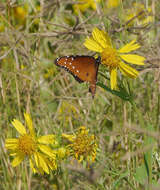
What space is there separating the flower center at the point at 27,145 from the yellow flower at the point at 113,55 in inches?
15.5

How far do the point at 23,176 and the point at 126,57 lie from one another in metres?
0.62

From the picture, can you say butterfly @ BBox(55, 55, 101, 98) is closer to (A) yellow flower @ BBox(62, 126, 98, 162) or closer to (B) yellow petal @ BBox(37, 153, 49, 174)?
(A) yellow flower @ BBox(62, 126, 98, 162)

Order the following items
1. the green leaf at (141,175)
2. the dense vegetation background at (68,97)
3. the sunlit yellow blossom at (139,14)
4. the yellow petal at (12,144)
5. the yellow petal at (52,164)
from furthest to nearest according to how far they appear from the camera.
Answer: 1. the sunlit yellow blossom at (139,14)
2. the dense vegetation background at (68,97)
3. the yellow petal at (12,144)
4. the yellow petal at (52,164)
5. the green leaf at (141,175)

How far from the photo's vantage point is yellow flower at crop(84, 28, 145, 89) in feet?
3.11

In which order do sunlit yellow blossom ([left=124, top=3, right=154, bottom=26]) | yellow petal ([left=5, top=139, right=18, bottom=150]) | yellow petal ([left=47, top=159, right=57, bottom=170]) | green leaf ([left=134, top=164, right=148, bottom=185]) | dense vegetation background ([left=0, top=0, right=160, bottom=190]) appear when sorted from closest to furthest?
green leaf ([left=134, top=164, right=148, bottom=185])
yellow petal ([left=47, top=159, right=57, bottom=170])
yellow petal ([left=5, top=139, right=18, bottom=150])
dense vegetation background ([left=0, top=0, right=160, bottom=190])
sunlit yellow blossom ([left=124, top=3, right=154, bottom=26])

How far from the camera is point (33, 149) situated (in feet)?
3.73

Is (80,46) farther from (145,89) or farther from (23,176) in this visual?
(23,176)

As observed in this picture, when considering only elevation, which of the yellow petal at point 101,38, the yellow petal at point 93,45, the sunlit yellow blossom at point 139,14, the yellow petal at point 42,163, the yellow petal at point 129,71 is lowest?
the yellow petal at point 42,163

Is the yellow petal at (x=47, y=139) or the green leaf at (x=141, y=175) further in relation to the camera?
the yellow petal at (x=47, y=139)

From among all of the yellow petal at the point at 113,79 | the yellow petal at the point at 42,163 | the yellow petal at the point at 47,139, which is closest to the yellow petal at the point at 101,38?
the yellow petal at the point at 113,79

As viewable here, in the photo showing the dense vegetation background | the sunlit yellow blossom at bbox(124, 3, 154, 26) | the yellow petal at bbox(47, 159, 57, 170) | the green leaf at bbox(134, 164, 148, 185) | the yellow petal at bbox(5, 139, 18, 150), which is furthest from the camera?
the sunlit yellow blossom at bbox(124, 3, 154, 26)

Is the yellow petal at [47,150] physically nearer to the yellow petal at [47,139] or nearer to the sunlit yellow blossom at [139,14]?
the yellow petal at [47,139]

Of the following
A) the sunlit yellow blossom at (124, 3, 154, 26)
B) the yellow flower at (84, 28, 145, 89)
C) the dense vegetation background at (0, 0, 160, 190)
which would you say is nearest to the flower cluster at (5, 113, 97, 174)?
the dense vegetation background at (0, 0, 160, 190)

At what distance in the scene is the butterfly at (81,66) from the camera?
950 millimetres
